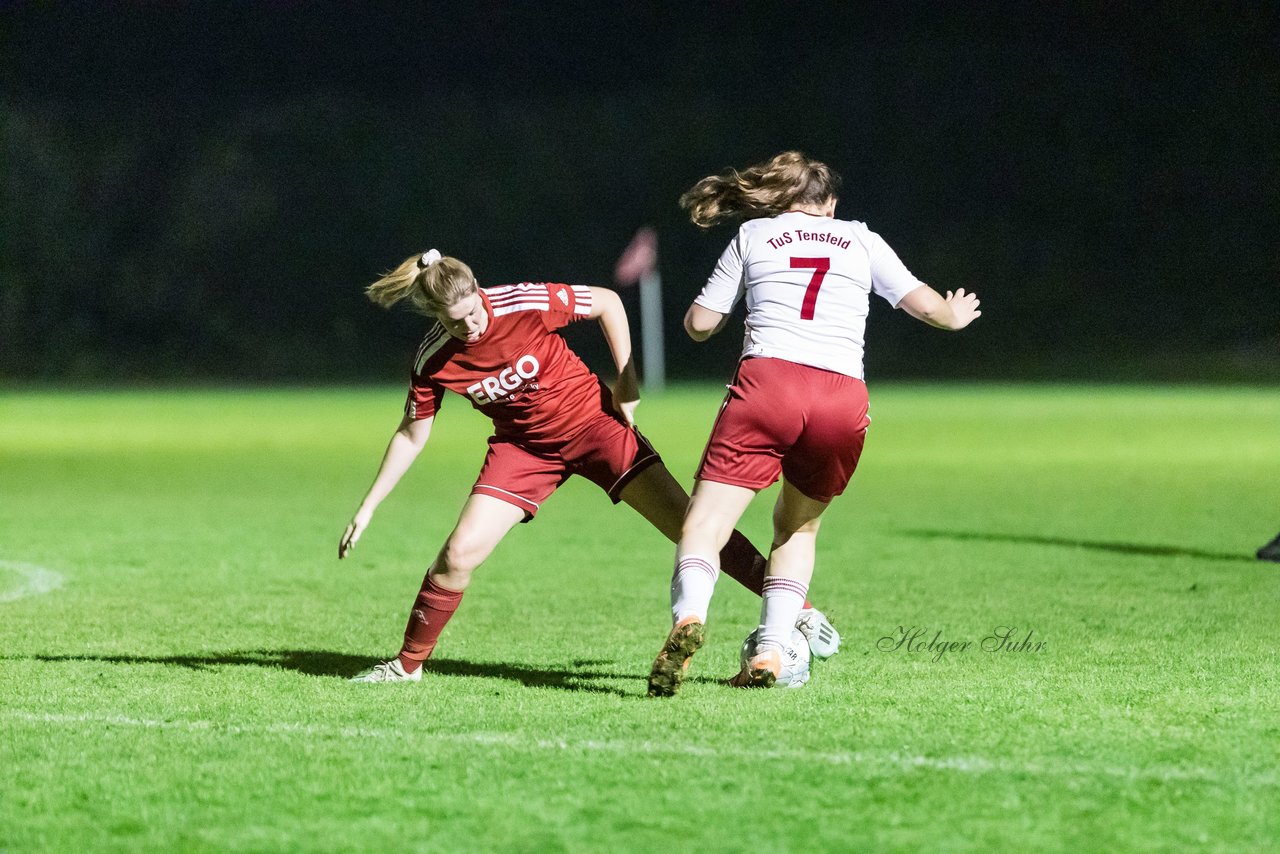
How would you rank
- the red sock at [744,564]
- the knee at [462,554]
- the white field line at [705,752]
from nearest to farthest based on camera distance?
1. the white field line at [705,752]
2. the knee at [462,554]
3. the red sock at [744,564]

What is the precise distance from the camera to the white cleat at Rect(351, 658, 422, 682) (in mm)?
6152

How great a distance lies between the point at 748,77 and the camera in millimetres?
68812

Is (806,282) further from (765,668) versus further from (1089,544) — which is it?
(1089,544)


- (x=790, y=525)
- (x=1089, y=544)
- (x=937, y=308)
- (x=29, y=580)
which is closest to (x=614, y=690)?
(x=790, y=525)

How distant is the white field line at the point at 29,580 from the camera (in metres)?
8.69

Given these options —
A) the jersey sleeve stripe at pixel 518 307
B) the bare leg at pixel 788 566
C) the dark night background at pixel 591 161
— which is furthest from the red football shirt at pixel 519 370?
the dark night background at pixel 591 161

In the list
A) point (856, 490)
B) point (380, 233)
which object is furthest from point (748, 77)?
point (856, 490)

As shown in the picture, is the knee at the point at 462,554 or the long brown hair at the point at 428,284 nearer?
the long brown hair at the point at 428,284

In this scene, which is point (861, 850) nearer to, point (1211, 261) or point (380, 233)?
point (1211, 261)

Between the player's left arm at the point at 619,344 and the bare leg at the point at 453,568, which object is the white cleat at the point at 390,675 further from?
the player's left arm at the point at 619,344

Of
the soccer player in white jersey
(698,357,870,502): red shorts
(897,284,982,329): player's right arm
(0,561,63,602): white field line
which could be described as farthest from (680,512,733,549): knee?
(0,561,63,602): white field line

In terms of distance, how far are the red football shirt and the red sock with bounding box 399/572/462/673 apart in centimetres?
63

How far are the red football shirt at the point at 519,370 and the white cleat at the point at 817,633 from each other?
1.07 m

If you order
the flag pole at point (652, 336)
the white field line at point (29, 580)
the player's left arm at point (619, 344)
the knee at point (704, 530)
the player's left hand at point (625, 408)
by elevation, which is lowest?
the flag pole at point (652, 336)
